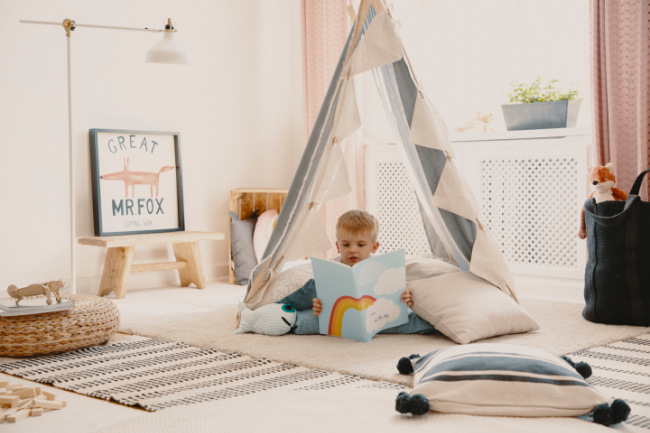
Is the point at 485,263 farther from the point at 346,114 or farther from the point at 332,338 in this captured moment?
the point at 346,114

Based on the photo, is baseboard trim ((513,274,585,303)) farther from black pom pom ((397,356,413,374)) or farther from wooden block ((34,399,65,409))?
wooden block ((34,399,65,409))

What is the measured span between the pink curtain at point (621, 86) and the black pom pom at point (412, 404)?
2065mm

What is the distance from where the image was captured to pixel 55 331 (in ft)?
8.27

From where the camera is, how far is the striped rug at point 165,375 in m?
2.04

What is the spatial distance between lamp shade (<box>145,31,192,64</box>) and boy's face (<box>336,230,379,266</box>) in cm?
127

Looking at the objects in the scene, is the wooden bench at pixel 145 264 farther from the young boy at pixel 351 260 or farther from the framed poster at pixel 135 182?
the young boy at pixel 351 260

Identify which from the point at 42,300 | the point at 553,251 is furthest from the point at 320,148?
the point at 553,251

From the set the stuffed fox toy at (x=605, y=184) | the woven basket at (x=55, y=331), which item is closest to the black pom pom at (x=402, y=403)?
the woven basket at (x=55, y=331)

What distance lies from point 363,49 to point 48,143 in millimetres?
1886

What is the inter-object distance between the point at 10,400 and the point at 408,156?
177 cm

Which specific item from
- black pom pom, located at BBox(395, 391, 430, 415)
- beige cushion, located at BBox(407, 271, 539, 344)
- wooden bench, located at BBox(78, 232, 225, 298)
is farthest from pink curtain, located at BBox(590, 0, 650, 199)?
wooden bench, located at BBox(78, 232, 225, 298)

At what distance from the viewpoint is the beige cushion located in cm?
262

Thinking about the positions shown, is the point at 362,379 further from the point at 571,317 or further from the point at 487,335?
the point at 571,317

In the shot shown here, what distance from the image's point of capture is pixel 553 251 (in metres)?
3.74
